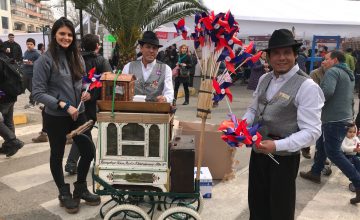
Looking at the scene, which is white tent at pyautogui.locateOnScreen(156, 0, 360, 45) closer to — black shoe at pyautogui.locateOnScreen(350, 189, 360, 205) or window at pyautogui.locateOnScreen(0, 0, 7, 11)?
black shoe at pyautogui.locateOnScreen(350, 189, 360, 205)

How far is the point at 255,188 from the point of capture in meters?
2.41

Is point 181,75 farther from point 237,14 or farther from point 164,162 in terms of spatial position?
point 164,162

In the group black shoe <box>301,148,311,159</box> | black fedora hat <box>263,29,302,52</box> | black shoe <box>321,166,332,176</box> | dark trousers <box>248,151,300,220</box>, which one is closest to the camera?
black fedora hat <box>263,29,302,52</box>

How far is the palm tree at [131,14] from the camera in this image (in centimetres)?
846

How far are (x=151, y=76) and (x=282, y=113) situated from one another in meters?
1.56

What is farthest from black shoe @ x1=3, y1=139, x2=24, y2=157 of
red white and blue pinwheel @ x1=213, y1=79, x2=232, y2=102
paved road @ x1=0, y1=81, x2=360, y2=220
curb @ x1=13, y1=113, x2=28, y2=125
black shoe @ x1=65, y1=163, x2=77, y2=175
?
red white and blue pinwheel @ x1=213, y1=79, x2=232, y2=102

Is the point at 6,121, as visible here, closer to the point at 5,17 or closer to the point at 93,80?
the point at 93,80

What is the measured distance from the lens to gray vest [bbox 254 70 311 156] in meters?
2.06

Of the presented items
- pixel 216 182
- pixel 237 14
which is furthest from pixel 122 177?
pixel 237 14

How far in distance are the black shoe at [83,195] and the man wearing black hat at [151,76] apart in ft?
3.69

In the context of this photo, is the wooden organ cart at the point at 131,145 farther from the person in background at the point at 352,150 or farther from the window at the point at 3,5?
the window at the point at 3,5

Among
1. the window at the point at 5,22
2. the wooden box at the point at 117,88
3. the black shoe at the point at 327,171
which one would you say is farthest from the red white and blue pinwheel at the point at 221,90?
the window at the point at 5,22

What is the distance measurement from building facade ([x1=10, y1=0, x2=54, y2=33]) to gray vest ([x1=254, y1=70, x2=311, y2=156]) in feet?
221

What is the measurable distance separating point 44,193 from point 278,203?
276cm
